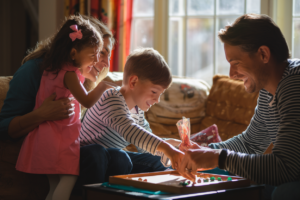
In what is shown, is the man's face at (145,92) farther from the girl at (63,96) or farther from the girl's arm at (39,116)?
the girl's arm at (39,116)

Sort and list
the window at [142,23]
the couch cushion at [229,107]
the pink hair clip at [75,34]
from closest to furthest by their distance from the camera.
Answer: the pink hair clip at [75,34], the couch cushion at [229,107], the window at [142,23]

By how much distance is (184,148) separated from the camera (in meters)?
1.50

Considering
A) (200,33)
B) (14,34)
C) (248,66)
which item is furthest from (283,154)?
(14,34)

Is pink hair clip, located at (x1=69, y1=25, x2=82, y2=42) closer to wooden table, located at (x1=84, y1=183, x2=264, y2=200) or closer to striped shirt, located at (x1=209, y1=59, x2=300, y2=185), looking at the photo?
wooden table, located at (x1=84, y1=183, x2=264, y2=200)

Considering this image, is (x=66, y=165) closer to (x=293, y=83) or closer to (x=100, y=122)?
(x=100, y=122)

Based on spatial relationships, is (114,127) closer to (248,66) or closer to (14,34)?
(248,66)

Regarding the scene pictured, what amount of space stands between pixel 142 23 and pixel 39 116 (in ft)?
7.73

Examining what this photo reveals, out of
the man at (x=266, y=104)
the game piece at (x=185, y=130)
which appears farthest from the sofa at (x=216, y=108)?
the game piece at (x=185, y=130)

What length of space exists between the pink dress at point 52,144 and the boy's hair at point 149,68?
333 millimetres

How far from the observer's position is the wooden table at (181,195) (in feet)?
3.47

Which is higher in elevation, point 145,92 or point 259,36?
point 259,36

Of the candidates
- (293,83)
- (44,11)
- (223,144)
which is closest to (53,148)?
(223,144)

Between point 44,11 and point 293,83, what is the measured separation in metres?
3.38

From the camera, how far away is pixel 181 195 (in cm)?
106
